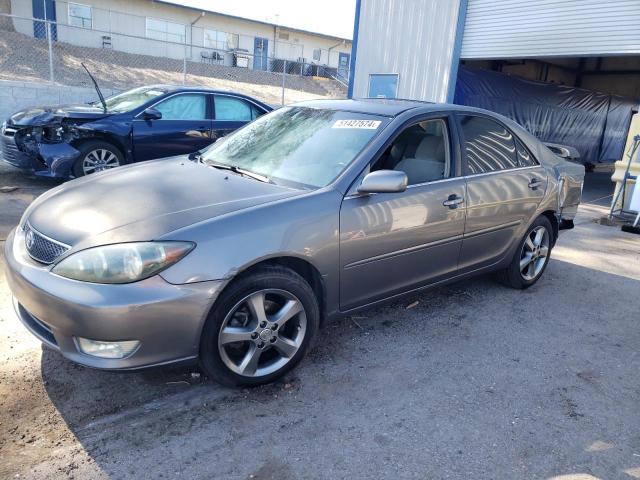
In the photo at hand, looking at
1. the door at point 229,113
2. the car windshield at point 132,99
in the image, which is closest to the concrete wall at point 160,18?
the car windshield at point 132,99

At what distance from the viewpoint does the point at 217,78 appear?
26.4 metres

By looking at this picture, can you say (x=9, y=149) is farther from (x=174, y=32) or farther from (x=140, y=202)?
(x=174, y=32)

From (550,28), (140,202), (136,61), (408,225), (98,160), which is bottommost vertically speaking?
(98,160)

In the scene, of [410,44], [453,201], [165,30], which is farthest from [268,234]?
[165,30]

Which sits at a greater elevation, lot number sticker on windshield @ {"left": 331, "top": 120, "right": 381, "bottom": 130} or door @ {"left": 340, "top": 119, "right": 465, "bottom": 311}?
lot number sticker on windshield @ {"left": 331, "top": 120, "right": 381, "bottom": 130}

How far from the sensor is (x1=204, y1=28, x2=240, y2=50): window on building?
32.2m

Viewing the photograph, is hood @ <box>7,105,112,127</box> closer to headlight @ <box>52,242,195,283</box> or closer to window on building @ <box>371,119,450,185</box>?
window on building @ <box>371,119,450,185</box>

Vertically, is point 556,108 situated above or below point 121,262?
above

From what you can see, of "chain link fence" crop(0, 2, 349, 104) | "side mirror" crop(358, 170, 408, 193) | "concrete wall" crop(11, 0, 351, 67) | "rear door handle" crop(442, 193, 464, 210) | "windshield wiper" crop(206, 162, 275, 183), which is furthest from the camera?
"concrete wall" crop(11, 0, 351, 67)

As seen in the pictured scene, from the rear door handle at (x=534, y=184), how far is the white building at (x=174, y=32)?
1903 cm

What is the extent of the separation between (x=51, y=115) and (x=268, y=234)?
18.6 feet

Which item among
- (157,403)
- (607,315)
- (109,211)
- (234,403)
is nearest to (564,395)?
(607,315)

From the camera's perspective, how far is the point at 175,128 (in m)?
7.63

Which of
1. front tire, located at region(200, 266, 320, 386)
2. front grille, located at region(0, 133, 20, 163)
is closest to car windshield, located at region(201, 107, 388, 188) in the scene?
front tire, located at region(200, 266, 320, 386)
